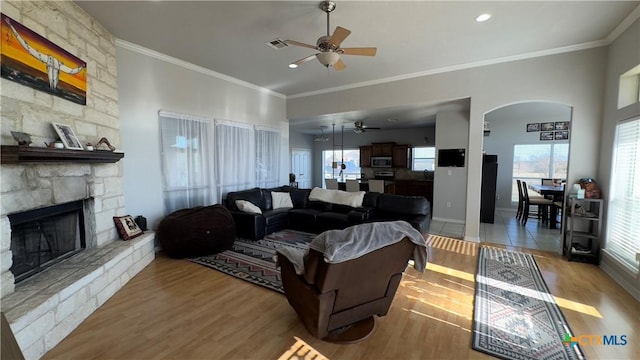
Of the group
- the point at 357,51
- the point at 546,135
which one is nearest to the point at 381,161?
the point at 546,135

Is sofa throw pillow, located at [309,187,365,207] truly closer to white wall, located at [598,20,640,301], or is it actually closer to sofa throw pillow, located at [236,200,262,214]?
sofa throw pillow, located at [236,200,262,214]

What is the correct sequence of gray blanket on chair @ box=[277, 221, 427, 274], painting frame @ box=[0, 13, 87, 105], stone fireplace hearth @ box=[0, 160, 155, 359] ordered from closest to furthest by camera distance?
gray blanket on chair @ box=[277, 221, 427, 274] < stone fireplace hearth @ box=[0, 160, 155, 359] < painting frame @ box=[0, 13, 87, 105]

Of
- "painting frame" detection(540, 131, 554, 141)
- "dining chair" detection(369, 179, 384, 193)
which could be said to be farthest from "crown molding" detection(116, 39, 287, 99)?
"painting frame" detection(540, 131, 554, 141)

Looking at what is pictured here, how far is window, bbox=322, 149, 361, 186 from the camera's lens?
1087cm

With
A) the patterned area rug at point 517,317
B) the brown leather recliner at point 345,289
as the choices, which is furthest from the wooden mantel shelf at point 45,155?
the patterned area rug at point 517,317

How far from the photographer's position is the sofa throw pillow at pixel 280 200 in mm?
5676

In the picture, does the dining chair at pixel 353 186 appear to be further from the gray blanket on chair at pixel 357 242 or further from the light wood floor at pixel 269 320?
the gray blanket on chair at pixel 357 242

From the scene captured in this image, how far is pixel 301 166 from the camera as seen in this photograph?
35.6 feet

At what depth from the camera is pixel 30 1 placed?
2.31 meters

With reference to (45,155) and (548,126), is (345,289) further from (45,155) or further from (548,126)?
(548,126)

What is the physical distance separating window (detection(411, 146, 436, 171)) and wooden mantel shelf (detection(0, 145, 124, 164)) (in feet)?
28.4

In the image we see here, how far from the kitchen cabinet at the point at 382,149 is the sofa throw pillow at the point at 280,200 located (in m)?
4.95

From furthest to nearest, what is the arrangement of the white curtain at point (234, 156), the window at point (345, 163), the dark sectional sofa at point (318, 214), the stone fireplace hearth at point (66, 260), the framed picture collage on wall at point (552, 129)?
1. the window at point (345, 163)
2. the framed picture collage on wall at point (552, 129)
3. the white curtain at point (234, 156)
4. the dark sectional sofa at point (318, 214)
5. the stone fireplace hearth at point (66, 260)

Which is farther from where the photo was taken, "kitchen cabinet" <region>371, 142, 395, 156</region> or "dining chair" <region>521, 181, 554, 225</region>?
"kitchen cabinet" <region>371, 142, 395, 156</region>
